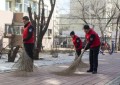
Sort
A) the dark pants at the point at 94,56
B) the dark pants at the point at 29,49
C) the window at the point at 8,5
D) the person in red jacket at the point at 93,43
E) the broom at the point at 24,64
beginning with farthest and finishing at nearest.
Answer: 1. the window at the point at 8,5
2. the dark pants at the point at 94,56
3. the person in red jacket at the point at 93,43
4. the dark pants at the point at 29,49
5. the broom at the point at 24,64

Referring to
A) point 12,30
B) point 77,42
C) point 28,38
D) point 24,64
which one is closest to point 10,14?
point 12,30

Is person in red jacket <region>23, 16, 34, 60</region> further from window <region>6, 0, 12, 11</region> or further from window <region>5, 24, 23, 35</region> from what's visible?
window <region>6, 0, 12, 11</region>

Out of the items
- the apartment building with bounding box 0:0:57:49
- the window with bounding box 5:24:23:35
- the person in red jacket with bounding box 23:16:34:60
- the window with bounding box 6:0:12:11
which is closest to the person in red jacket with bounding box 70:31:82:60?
the person in red jacket with bounding box 23:16:34:60

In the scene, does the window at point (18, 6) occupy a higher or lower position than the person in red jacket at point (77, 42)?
higher

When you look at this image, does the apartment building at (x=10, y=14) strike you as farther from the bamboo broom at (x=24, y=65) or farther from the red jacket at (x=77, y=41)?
the bamboo broom at (x=24, y=65)

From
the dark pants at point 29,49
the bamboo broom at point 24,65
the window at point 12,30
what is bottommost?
the bamboo broom at point 24,65

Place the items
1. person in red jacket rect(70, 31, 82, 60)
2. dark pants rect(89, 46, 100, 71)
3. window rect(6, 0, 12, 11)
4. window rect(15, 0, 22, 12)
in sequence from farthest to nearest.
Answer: window rect(15, 0, 22, 12)
window rect(6, 0, 12, 11)
person in red jacket rect(70, 31, 82, 60)
dark pants rect(89, 46, 100, 71)

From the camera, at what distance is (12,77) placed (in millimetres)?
10992

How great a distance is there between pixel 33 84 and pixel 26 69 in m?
2.40

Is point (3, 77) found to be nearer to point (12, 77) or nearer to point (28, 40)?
point (12, 77)

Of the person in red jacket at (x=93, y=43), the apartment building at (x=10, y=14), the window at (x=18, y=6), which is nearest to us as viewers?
the person in red jacket at (x=93, y=43)

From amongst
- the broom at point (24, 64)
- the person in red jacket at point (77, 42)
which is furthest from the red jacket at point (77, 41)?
the broom at point (24, 64)

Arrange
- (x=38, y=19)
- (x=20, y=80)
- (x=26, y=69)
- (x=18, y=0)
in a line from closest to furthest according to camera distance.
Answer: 1. (x=20, y=80)
2. (x=26, y=69)
3. (x=38, y=19)
4. (x=18, y=0)

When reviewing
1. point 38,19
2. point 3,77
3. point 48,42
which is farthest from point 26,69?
point 48,42
